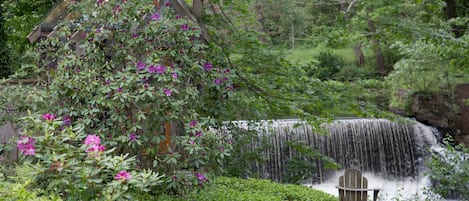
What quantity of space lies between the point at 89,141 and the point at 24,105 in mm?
2328

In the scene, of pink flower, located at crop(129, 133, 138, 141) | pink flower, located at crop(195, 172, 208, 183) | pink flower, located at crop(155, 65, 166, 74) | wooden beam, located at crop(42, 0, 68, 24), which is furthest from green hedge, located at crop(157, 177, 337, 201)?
wooden beam, located at crop(42, 0, 68, 24)

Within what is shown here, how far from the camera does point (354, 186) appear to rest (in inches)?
241

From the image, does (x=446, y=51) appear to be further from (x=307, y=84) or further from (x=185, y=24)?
(x=185, y=24)

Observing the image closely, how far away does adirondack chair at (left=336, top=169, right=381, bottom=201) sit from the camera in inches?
239

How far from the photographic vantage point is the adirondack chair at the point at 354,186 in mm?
6062

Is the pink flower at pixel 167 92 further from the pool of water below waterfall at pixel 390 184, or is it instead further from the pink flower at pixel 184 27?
the pool of water below waterfall at pixel 390 184

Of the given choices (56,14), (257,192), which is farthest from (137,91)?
(257,192)

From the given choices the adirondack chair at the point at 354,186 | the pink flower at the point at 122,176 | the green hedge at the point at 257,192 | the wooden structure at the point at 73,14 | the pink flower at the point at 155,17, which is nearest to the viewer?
the pink flower at the point at 122,176

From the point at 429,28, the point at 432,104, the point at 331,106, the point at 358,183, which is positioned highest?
the point at 429,28

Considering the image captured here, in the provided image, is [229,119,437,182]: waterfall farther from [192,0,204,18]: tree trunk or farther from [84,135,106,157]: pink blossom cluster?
[84,135,106,157]: pink blossom cluster

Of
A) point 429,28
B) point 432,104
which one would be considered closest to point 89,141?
point 429,28

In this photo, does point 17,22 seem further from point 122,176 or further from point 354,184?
point 122,176

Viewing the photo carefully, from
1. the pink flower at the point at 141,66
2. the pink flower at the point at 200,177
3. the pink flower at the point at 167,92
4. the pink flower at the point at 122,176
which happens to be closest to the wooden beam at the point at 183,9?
the pink flower at the point at 141,66

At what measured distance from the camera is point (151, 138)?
4426 millimetres
